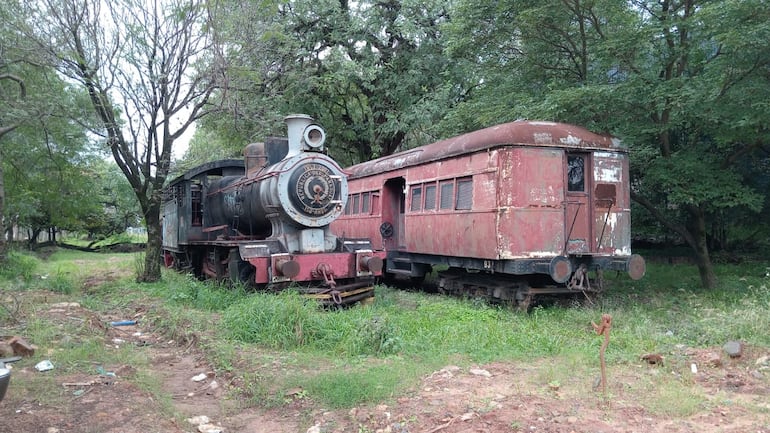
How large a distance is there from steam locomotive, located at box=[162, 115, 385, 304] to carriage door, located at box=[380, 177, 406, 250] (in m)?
3.32

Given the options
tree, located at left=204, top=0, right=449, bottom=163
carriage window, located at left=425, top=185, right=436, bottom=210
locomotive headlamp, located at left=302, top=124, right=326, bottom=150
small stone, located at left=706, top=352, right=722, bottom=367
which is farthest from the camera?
tree, located at left=204, top=0, right=449, bottom=163

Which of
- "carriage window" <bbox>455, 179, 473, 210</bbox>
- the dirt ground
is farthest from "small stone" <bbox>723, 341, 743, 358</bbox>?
"carriage window" <bbox>455, 179, 473, 210</bbox>

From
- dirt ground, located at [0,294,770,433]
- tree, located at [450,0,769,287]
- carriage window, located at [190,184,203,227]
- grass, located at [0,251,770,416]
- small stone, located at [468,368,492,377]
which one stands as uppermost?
tree, located at [450,0,769,287]

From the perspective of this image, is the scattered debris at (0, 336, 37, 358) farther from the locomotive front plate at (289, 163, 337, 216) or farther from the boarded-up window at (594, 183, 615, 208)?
the boarded-up window at (594, 183, 615, 208)

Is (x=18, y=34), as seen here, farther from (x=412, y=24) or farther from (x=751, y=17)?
(x=751, y=17)

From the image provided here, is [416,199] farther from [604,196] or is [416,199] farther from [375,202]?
[604,196]

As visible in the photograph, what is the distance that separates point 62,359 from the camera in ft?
21.2

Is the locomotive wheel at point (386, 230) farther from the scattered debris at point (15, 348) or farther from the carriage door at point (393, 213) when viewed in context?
the scattered debris at point (15, 348)

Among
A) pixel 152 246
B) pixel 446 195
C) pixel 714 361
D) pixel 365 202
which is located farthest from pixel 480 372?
pixel 152 246

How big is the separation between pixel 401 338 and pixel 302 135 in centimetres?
456

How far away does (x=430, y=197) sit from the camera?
1179cm

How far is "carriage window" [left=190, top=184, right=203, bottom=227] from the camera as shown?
13.7 m

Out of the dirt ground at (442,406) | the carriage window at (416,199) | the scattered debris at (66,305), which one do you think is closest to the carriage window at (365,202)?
the carriage window at (416,199)

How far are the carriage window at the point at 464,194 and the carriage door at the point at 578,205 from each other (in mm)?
1637
